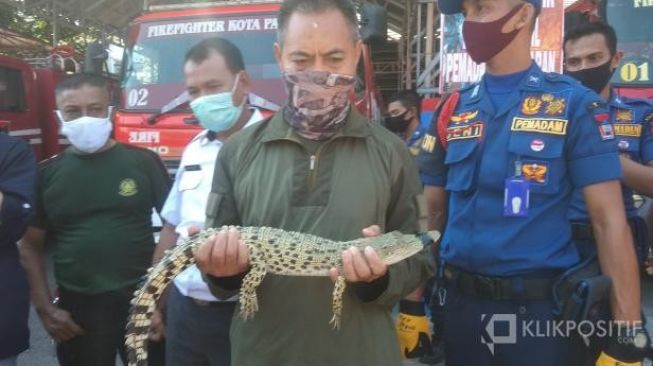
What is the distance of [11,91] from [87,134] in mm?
6770

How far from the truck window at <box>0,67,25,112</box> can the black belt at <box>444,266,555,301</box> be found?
8.27 metres

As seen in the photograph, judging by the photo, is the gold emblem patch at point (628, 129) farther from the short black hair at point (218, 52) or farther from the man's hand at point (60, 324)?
the man's hand at point (60, 324)

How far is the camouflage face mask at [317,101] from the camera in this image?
6.18ft

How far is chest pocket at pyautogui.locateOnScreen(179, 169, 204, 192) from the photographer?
9.02ft

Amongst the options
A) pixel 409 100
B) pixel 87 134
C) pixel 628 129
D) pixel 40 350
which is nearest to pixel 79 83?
pixel 87 134

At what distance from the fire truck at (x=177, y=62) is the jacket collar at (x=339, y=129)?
12.2ft

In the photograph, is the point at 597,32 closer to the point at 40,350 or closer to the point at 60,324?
the point at 60,324

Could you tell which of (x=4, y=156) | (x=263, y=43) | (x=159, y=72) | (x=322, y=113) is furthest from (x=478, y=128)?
(x=159, y=72)

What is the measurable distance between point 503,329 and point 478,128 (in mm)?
748

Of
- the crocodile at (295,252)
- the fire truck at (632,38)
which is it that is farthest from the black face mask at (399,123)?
the crocodile at (295,252)

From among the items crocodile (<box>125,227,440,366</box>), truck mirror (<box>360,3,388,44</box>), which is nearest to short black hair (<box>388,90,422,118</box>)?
truck mirror (<box>360,3,388,44</box>)

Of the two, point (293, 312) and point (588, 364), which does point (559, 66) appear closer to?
point (588, 364)

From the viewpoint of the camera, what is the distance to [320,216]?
6.03ft

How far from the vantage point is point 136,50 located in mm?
6355
